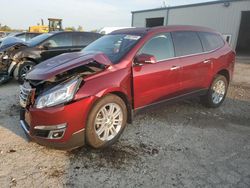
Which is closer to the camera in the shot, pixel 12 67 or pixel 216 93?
pixel 216 93

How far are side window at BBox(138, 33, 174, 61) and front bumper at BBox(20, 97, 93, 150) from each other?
1494mm

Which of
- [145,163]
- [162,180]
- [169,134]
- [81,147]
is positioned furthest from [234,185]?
[81,147]

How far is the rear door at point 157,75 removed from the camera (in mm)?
4257

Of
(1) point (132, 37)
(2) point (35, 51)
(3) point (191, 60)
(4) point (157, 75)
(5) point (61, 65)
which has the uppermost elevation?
(1) point (132, 37)

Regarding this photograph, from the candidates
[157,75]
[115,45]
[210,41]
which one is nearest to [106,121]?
[157,75]

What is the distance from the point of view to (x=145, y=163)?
138 inches

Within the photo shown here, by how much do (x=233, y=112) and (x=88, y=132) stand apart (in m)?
3.70

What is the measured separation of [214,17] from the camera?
21844 mm

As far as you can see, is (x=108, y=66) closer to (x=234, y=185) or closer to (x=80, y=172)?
(x=80, y=172)

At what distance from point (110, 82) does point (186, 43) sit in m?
2.08

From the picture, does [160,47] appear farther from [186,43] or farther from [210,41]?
[210,41]

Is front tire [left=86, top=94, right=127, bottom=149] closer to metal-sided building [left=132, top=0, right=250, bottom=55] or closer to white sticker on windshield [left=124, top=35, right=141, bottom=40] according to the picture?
white sticker on windshield [left=124, top=35, right=141, bottom=40]

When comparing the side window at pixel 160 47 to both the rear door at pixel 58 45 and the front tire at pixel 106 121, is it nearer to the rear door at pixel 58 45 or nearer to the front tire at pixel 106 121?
the front tire at pixel 106 121

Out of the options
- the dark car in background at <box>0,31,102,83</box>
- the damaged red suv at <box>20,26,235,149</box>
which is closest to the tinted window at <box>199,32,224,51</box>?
the damaged red suv at <box>20,26,235,149</box>
